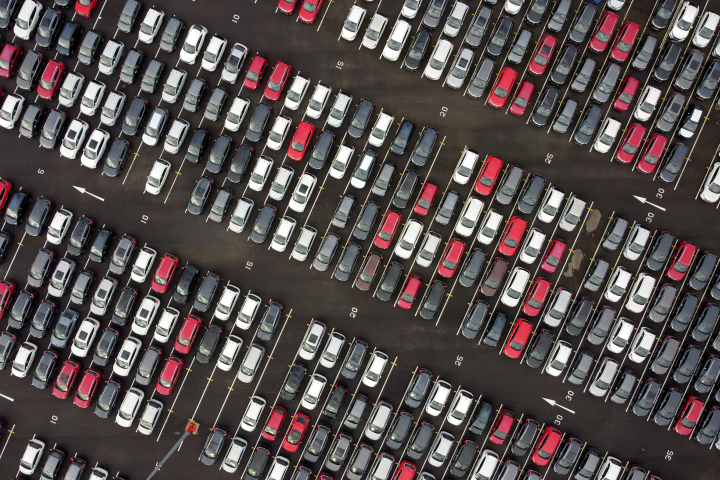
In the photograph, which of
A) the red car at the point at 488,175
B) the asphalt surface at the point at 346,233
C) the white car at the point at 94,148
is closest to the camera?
the red car at the point at 488,175

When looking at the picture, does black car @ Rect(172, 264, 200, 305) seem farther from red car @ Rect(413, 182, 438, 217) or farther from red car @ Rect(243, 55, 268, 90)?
red car @ Rect(413, 182, 438, 217)

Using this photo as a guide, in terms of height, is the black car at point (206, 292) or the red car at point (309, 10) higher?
the red car at point (309, 10)

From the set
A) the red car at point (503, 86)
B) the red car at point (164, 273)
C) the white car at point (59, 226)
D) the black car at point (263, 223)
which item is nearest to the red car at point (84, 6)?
the white car at point (59, 226)

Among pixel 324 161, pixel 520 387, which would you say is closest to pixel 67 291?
pixel 324 161

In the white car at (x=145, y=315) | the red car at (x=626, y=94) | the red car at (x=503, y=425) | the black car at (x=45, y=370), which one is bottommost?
the black car at (x=45, y=370)

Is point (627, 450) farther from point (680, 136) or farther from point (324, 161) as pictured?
point (324, 161)

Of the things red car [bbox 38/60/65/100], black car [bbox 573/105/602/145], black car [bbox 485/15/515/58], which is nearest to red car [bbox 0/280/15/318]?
red car [bbox 38/60/65/100]

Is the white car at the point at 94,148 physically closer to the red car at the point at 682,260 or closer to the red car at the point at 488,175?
the red car at the point at 488,175
